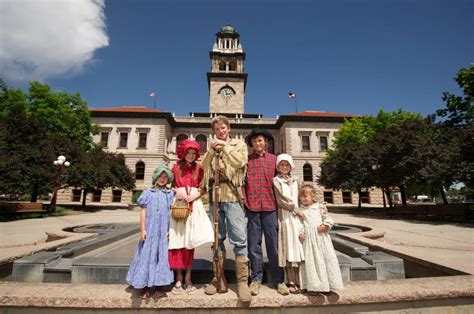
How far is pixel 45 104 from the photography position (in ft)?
82.3

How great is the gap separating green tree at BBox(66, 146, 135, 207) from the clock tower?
735 inches

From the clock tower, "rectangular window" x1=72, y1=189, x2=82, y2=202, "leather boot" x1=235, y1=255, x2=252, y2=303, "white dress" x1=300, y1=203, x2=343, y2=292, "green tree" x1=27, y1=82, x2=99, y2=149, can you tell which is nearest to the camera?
"leather boot" x1=235, y1=255, x2=252, y2=303

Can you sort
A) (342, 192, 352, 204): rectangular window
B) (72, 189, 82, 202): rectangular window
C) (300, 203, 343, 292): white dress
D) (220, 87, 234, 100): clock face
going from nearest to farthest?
(300, 203, 343, 292): white dress, (72, 189, 82, 202): rectangular window, (342, 192, 352, 204): rectangular window, (220, 87, 234, 100): clock face

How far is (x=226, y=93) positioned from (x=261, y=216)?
3868 cm

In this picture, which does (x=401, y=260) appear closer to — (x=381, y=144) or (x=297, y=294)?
(x=297, y=294)

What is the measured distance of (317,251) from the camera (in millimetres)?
2740

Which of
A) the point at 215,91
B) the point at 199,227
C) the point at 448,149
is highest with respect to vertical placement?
the point at 215,91

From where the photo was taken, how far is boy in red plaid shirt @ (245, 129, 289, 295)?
9.52 ft

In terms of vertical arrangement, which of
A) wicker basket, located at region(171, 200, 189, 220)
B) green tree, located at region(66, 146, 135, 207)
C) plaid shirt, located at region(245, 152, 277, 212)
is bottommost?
wicker basket, located at region(171, 200, 189, 220)

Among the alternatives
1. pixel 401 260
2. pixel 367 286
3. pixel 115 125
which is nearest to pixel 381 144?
pixel 401 260

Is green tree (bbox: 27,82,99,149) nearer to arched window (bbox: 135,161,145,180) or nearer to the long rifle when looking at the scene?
arched window (bbox: 135,161,145,180)

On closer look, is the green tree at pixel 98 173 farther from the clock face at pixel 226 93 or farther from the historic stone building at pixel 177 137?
the clock face at pixel 226 93

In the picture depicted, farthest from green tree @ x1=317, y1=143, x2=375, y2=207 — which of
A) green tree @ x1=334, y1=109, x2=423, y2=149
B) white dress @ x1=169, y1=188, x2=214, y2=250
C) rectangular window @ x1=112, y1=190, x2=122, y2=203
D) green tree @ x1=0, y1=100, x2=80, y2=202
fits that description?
rectangular window @ x1=112, y1=190, x2=122, y2=203

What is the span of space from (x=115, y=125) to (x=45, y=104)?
30.0 feet
